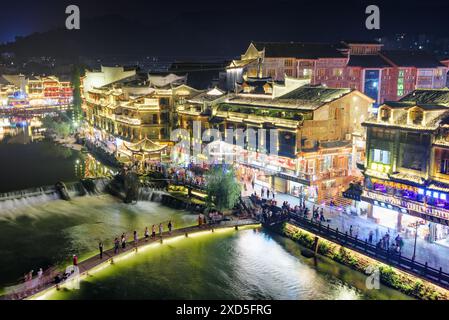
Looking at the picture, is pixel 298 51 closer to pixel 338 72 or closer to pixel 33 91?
pixel 338 72

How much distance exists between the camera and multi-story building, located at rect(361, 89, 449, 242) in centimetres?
2897

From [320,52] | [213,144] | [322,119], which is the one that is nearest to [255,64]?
[320,52]

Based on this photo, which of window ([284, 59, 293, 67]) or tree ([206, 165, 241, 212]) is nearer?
tree ([206, 165, 241, 212])

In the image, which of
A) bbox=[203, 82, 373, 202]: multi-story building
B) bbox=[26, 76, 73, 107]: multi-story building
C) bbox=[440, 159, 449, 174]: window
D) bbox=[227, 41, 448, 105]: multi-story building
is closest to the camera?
bbox=[440, 159, 449, 174]: window

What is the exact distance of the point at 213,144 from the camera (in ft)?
168

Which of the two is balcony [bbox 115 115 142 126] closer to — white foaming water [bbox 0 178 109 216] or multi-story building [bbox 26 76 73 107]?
white foaming water [bbox 0 178 109 216]

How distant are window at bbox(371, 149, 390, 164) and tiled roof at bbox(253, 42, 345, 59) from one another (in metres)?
28.5

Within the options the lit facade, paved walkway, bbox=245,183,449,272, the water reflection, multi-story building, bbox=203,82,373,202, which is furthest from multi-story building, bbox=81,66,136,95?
paved walkway, bbox=245,183,449,272

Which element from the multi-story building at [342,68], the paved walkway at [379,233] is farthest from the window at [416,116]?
the multi-story building at [342,68]

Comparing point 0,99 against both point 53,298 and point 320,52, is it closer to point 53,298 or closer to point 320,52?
point 320,52

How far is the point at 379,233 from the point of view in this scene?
31.8 meters
